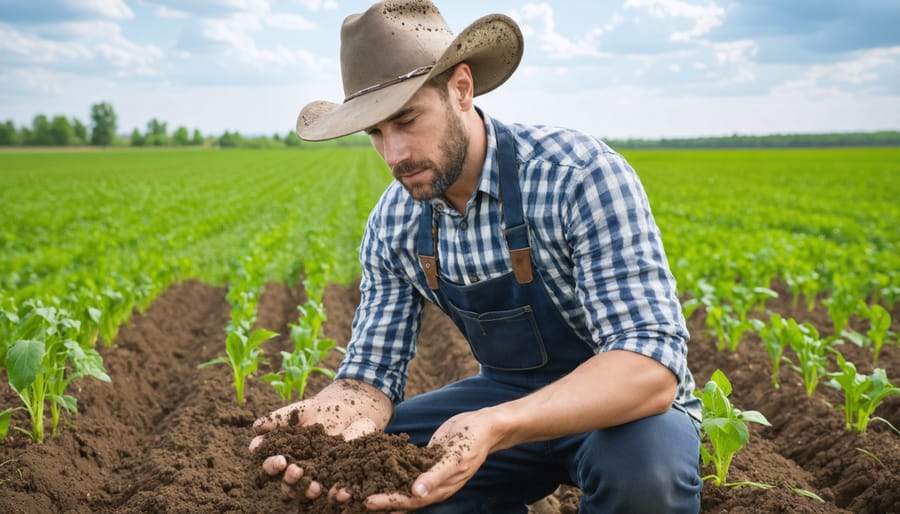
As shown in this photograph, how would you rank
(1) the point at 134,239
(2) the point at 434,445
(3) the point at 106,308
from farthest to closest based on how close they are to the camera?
1. (1) the point at 134,239
2. (3) the point at 106,308
3. (2) the point at 434,445

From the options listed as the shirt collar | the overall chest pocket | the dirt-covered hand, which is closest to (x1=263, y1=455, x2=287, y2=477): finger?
the dirt-covered hand

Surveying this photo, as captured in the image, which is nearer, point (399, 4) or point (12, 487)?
point (399, 4)

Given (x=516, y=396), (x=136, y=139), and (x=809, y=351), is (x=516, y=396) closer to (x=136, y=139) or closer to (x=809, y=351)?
(x=809, y=351)

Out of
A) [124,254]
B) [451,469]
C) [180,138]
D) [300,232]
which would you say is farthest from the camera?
[180,138]

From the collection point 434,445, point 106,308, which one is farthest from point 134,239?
point 434,445

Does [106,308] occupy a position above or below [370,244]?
below

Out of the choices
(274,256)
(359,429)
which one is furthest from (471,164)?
(274,256)

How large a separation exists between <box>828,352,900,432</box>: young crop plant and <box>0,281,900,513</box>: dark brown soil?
88 mm

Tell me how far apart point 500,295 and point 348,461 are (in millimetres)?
885

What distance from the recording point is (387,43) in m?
2.60

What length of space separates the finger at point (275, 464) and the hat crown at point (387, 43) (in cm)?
132

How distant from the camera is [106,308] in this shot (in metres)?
5.59

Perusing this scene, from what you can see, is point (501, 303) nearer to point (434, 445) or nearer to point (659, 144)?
point (434, 445)

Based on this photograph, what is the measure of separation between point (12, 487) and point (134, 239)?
11048mm
